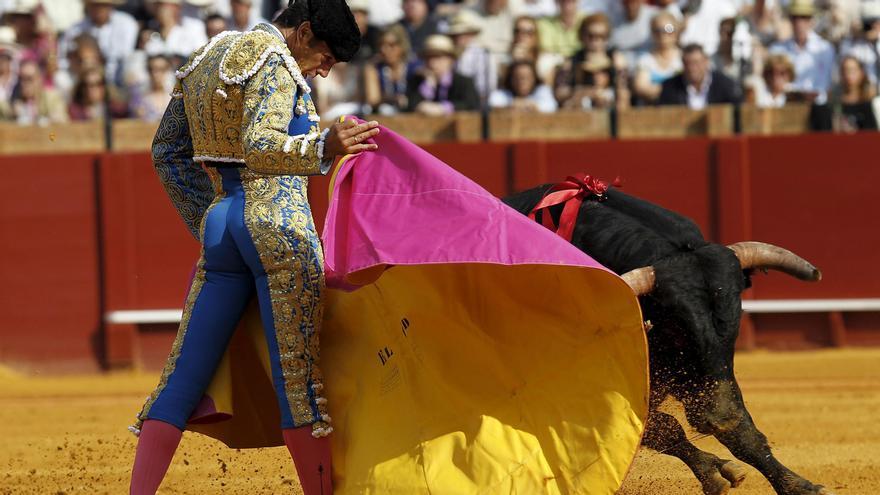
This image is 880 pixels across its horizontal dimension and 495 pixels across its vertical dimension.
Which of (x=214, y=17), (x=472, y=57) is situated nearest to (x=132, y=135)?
(x=214, y=17)

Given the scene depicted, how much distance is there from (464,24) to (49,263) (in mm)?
2647

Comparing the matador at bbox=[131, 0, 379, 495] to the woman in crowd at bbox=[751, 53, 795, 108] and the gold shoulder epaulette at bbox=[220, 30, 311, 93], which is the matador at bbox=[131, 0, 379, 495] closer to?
the gold shoulder epaulette at bbox=[220, 30, 311, 93]

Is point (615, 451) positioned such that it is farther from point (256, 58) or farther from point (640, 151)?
point (640, 151)

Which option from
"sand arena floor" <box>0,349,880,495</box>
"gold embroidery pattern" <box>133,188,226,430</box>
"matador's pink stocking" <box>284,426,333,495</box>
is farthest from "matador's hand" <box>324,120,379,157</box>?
"sand arena floor" <box>0,349,880,495</box>

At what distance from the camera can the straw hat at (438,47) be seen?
287 inches

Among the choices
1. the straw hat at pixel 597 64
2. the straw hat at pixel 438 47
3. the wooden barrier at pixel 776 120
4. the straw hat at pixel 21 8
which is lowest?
the wooden barrier at pixel 776 120

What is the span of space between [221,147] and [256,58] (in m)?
0.21

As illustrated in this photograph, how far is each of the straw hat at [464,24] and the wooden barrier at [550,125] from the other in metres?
0.48

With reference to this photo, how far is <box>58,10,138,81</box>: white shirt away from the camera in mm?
7812

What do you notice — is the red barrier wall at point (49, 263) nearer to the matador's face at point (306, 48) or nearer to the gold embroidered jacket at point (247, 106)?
the gold embroidered jacket at point (247, 106)

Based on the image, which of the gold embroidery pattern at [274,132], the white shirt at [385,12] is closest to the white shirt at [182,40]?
the white shirt at [385,12]

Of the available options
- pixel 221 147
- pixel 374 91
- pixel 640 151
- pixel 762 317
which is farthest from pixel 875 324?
pixel 221 147

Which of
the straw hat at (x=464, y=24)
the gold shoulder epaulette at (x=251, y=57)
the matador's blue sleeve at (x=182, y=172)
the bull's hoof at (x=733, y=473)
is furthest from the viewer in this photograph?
the straw hat at (x=464, y=24)

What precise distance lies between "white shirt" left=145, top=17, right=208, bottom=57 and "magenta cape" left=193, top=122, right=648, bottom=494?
4.83 meters
